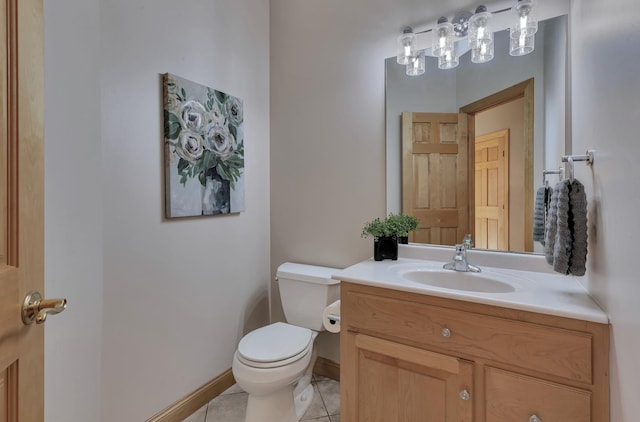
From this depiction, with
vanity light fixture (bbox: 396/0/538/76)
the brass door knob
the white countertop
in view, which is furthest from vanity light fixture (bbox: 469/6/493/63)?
the brass door knob

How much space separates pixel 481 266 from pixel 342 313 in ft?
2.37

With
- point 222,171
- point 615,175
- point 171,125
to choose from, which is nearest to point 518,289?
point 615,175

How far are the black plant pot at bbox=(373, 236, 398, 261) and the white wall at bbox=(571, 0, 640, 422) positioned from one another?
2.66 feet

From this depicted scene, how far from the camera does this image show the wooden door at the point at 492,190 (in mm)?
1570

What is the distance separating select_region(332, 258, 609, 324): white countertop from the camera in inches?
39.3

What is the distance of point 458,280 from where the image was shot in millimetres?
1484

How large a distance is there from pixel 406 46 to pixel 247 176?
1204mm

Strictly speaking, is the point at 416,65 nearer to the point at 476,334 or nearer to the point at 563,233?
the point at 563,233

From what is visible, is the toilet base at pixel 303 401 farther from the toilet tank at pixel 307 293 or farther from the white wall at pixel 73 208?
the white wall at pixel 73 208

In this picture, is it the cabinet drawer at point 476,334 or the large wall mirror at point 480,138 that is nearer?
the cabinet drawer at point 476,334

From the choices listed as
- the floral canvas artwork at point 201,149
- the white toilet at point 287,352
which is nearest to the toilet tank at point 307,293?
the white toilet at point 287,352

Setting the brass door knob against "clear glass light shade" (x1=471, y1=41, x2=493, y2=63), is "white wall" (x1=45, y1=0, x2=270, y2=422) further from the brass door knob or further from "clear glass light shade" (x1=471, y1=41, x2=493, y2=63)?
"clear glass light shade" (x1=471, y1=41, x2=493, y2=63)

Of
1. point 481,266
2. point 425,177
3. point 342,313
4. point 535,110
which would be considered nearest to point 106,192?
point 342,313

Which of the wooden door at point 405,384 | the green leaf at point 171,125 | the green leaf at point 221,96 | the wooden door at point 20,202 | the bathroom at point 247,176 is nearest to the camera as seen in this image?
the wooden door at point 20,202
